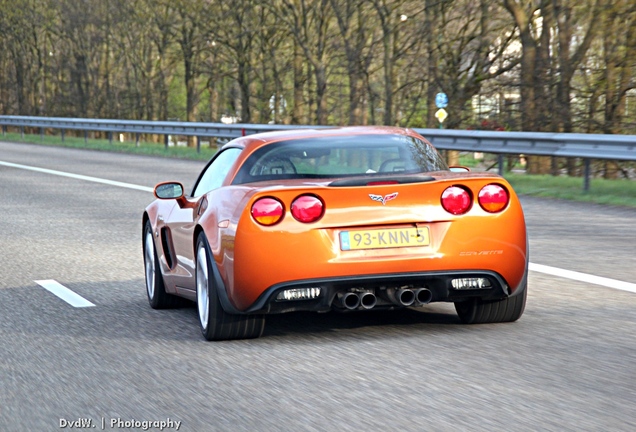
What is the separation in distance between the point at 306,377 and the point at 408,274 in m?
0.98

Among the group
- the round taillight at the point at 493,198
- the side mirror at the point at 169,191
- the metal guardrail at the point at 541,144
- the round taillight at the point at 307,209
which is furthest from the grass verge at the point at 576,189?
the round taillight at the point at 307,209

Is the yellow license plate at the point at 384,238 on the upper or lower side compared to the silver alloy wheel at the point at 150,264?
upper

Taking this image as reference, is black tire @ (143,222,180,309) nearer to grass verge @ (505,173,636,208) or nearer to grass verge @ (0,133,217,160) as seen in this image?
grass verge @ (505,173,636,208)

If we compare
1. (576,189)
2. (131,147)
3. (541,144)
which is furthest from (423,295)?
(131,147)

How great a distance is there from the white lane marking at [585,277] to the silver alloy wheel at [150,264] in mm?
3083

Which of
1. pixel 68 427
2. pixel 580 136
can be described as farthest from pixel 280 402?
pixel 580 136

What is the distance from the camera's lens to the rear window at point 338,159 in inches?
275

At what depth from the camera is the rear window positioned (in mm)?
6984

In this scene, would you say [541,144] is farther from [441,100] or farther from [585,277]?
[585,277]

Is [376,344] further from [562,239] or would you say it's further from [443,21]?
[443,21]

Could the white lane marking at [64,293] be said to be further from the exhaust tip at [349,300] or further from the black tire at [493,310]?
the black tire at [493,310]

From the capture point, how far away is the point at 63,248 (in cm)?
1219

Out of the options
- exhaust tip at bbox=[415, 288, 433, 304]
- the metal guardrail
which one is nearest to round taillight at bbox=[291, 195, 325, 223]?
exhaust tip at bbox=[415, 288, 433, 304]

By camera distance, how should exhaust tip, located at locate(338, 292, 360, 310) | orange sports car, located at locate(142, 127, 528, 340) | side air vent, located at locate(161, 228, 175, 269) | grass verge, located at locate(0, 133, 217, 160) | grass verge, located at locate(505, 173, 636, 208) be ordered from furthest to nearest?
grass verge, located at locate(0, 133, 217, 160), grass verge, located at locate(505, 173, 636, 208), side air vent, located at locate(161, 228, 175, 269), exhaust tip, located at locate(338, 292, 360, 310), orange sports car, located at locate(142, 127, 528, 340)
